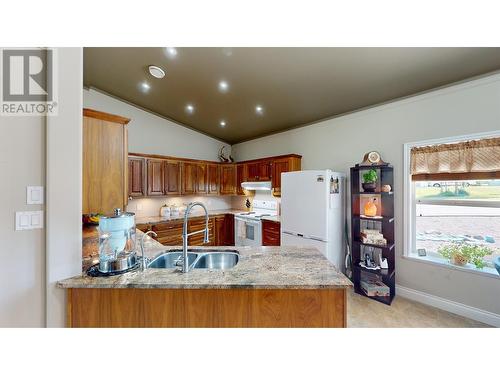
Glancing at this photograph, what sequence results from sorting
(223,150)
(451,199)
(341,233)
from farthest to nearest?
1. (223,150)
2. (341,233)
3. (451,199)

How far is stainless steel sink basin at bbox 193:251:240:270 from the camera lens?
63.9 inches

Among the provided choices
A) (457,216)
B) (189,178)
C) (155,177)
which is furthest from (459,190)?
(155,177)

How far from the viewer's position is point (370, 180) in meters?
2.67

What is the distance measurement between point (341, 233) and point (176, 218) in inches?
113

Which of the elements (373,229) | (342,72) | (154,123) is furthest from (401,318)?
(154,123)

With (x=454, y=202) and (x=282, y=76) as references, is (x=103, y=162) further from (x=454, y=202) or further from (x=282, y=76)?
(x=454, y=202)

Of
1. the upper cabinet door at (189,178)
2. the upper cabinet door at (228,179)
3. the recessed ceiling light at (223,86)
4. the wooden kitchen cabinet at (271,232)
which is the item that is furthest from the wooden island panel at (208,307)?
the upper cabinet door at (228,179)

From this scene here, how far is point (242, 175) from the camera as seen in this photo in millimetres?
4711

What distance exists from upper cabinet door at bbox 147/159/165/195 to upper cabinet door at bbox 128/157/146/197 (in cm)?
11

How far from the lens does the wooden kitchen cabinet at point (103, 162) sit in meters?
2.00

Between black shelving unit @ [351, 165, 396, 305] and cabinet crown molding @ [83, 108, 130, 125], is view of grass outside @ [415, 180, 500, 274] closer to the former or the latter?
black shelving unit @ [351, 165, 396, 305]
